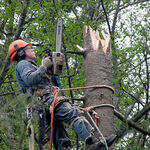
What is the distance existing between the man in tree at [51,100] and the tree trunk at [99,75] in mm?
256

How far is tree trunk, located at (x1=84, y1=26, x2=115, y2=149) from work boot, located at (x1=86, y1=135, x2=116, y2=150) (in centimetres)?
23

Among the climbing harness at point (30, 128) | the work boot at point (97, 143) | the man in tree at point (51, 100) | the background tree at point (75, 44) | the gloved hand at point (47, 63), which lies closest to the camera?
the work boot at point (97, 143)

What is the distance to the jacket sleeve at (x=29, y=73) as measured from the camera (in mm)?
4391

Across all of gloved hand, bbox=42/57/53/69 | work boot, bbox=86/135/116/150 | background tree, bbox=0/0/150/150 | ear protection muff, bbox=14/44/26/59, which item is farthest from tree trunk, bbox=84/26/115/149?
background tree, bbox=0/0/150/150

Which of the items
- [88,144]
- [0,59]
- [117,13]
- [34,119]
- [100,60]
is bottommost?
[88,144]

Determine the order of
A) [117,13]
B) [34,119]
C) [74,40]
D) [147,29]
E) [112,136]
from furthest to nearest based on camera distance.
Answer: [117,13] < [147,29] < [74,40] < [34,119] < [112,136]

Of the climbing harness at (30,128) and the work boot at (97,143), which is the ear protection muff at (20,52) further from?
the work boot at (97,143)

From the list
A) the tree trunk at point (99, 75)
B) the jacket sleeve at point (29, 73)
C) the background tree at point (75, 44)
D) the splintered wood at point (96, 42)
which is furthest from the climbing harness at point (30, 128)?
the background tree at point (75, 44)

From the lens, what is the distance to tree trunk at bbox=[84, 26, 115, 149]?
425 cm

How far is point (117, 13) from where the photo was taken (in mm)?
12469

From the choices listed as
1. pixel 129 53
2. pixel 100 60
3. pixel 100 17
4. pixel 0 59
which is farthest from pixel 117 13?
pixel 100 60

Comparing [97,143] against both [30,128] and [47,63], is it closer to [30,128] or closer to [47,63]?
[30,128]

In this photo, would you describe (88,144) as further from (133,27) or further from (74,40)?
(133,27)

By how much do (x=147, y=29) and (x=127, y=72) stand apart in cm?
169
